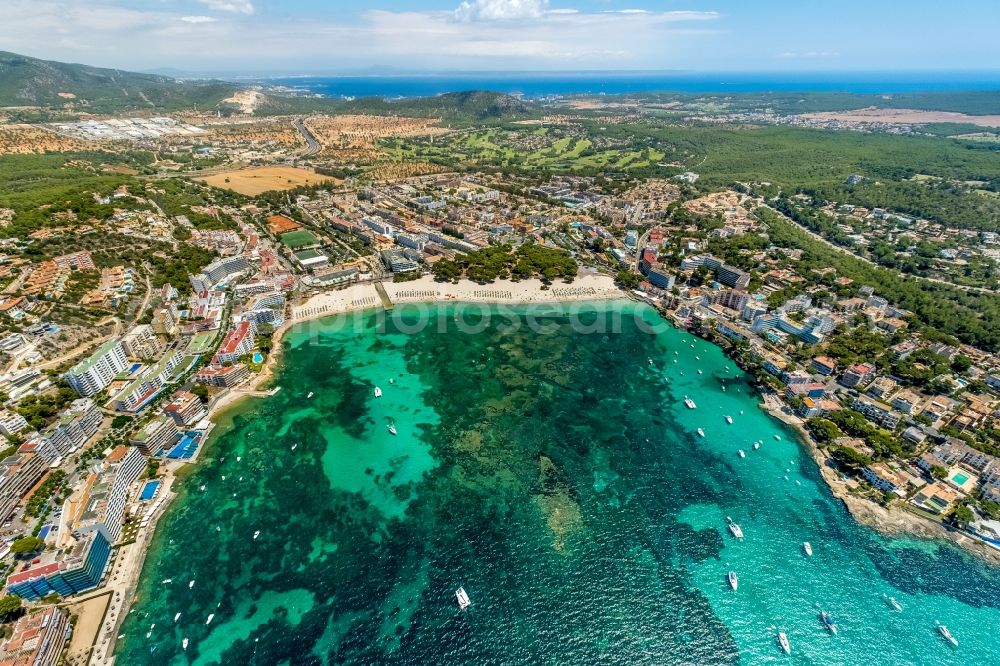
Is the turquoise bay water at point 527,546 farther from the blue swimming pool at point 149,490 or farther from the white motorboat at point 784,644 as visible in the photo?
the blue swimming pool at point 149,490

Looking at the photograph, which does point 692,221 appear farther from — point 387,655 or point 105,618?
point 105,618

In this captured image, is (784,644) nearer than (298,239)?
Yes

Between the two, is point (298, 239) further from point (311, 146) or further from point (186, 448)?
point (311, 146)

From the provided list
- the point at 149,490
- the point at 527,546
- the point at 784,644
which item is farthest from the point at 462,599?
the point at 149,490

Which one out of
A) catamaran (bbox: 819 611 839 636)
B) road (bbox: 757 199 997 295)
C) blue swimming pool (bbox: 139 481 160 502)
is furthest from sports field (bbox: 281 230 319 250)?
road (bbox: 757 199 997 295)

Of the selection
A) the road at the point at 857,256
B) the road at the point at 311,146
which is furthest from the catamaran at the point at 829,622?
the road at the point at 311,146

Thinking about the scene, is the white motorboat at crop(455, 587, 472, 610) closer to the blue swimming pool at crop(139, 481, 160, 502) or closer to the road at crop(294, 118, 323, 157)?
the blue swimming pool at crop(139, 481, 160, 502)
